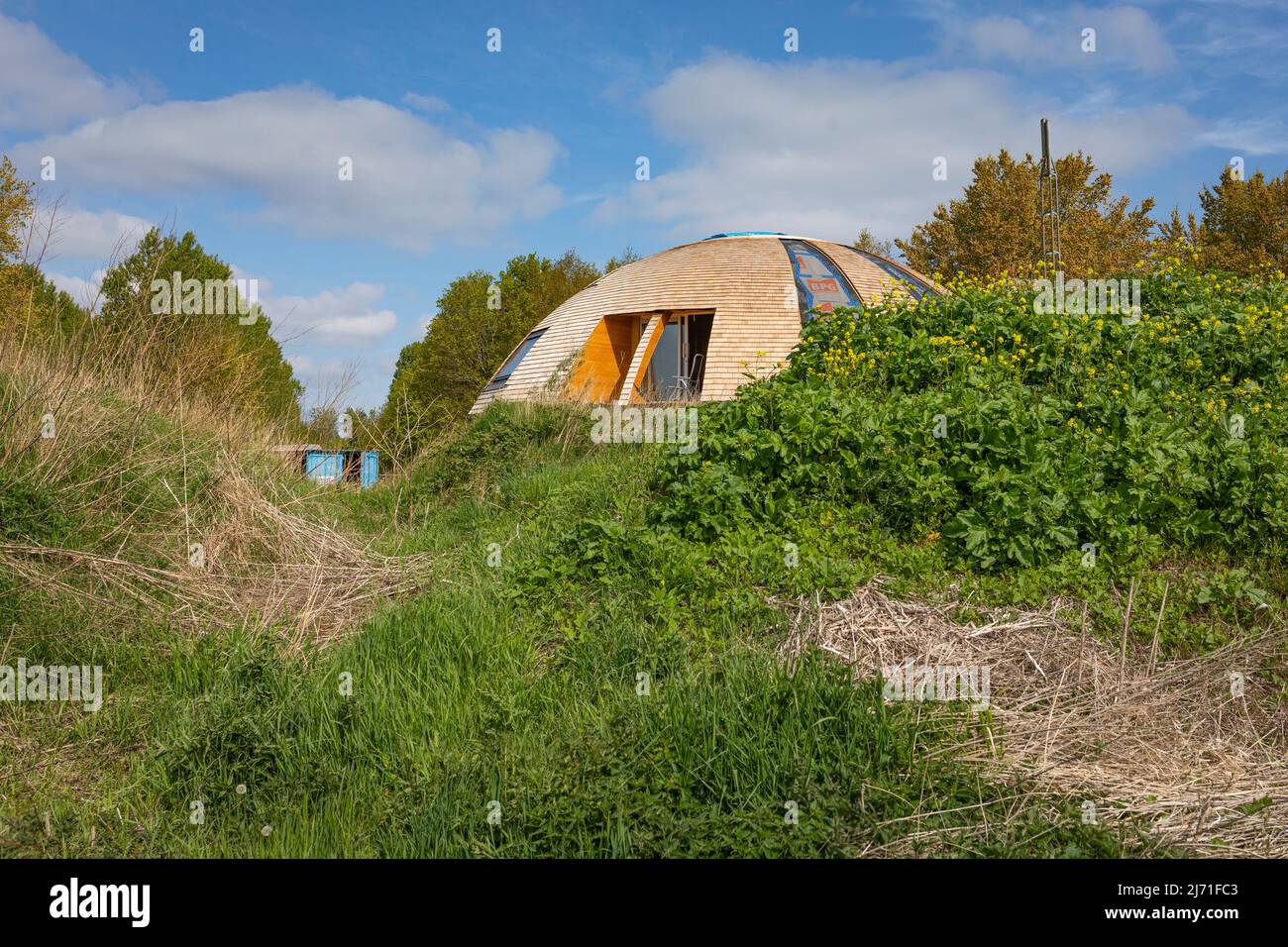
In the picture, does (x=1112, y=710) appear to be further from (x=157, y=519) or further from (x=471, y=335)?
(x=471, y=335)

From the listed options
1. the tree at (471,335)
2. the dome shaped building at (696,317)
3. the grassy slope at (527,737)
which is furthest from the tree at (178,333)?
the tree at (471,335)

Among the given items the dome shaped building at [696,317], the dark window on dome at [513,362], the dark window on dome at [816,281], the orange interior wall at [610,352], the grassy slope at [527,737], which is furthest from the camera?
the dark window on dome at [513,362]

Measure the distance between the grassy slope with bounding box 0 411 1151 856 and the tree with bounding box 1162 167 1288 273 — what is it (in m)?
26.6

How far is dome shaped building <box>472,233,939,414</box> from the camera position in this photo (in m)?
17.5

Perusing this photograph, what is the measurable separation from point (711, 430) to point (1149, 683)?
11.8ft

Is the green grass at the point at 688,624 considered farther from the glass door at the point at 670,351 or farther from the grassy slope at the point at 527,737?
the glass door at the point at 670,351

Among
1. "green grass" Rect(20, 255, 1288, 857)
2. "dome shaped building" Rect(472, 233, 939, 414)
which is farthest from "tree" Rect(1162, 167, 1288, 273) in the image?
"green grass" Rect(20, 255, 1288, 857)

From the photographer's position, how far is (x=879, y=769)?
3664mm

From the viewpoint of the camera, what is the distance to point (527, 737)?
13.6ft

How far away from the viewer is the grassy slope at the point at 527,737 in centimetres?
345

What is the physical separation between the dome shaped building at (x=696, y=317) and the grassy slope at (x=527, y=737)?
1160 centimetres
